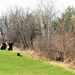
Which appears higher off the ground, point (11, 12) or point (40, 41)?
point (11, 12)

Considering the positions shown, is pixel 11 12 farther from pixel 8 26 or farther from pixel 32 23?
pixel 32 23

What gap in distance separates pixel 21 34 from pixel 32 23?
147 inches

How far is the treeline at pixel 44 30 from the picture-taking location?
83.4 feet

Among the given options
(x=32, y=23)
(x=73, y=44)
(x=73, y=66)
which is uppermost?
(x=32, y=23)

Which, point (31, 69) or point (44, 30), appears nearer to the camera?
point (31, 69)

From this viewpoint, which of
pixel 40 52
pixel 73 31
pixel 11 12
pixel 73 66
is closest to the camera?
pixel 73 66

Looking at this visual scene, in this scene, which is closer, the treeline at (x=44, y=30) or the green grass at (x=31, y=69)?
the green grass at (x=31, y=69)

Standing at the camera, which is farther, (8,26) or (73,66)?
(8,26)

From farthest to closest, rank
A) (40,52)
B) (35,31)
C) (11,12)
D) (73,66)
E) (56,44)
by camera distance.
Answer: (11,12) < (35,31) < (40,52) < (56,44) < (73,66)

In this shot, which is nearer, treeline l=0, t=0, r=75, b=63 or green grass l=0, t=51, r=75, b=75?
green grass l=0, t=51, r=75, b=75

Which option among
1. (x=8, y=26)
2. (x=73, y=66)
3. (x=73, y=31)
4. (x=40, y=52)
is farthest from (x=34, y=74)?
(x=8, y=26)

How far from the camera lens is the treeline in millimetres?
25406

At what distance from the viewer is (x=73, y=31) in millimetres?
25156

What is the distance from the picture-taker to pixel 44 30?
42531 mm
